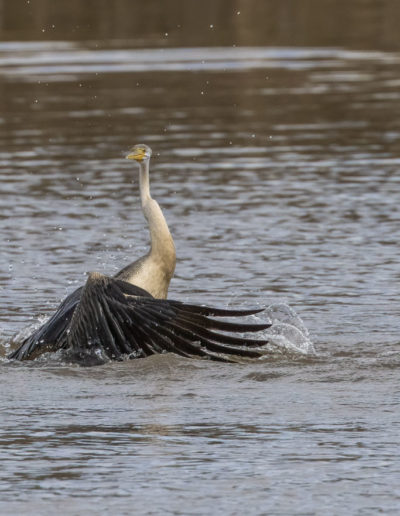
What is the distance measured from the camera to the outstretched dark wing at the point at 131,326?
30.8ft

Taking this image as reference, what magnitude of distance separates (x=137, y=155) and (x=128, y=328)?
1.89 metres

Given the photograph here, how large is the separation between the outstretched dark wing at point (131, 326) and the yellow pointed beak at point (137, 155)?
1.57 m

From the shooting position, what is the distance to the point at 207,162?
1931cm

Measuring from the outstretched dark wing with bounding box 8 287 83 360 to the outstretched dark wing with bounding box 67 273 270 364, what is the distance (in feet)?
0.71

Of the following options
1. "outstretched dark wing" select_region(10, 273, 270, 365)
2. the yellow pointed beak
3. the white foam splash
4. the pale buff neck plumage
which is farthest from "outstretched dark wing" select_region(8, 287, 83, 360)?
the yellow pointed beak

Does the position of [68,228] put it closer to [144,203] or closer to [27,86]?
[144,203]

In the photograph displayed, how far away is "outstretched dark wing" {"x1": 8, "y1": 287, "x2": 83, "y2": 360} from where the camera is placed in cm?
995

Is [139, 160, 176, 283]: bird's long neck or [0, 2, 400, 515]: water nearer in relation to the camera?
[0, 2, 400, 515]: water

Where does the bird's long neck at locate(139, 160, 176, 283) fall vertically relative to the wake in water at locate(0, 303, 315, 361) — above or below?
above

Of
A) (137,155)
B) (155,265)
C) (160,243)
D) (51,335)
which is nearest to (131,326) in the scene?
(51,335)

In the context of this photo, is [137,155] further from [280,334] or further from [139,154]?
[280,334]

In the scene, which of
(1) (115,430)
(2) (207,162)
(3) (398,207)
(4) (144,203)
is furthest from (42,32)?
(1) (115,430)

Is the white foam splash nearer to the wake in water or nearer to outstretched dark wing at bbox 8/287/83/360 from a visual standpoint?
the wake in water

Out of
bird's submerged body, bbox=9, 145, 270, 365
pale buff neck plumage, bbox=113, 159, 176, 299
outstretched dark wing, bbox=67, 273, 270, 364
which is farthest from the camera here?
pale buff neck plumage, bbox=113, 159, 176, 299
